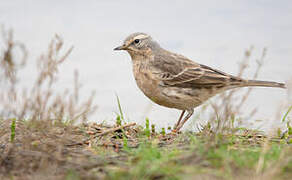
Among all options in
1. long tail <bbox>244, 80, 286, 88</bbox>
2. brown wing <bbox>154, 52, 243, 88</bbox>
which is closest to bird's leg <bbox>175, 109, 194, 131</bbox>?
brown wing <bbox>154, 52, 243, 88</bbox>

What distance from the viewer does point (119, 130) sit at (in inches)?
259

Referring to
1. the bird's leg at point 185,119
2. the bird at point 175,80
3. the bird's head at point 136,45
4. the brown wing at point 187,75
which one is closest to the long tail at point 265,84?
the bird at point 175,80

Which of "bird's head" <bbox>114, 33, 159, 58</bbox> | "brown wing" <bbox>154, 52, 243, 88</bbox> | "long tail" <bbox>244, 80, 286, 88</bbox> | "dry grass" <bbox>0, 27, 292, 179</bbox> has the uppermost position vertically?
"bird's head" <bbox>114, 33, 159, 58</bbox>

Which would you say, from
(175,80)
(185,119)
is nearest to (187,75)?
(175,80)

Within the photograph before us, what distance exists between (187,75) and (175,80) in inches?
12.0

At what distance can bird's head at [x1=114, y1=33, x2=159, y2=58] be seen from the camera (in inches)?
301

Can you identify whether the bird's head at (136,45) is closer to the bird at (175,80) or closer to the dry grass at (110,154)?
the bird at (175,80)

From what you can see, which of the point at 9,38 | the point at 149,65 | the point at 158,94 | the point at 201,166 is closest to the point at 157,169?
the point at 201,166

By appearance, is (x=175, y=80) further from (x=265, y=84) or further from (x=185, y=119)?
(x=265, y=84)

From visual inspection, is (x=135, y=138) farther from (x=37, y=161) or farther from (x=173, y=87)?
(x=37, y=161)

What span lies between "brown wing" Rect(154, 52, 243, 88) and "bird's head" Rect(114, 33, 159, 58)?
0.30 metres

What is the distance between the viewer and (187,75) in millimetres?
7266

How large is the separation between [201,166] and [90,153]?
177cm

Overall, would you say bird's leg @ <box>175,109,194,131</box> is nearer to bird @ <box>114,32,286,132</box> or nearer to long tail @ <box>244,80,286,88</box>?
bird @ <box>114,32,286,132</box>
